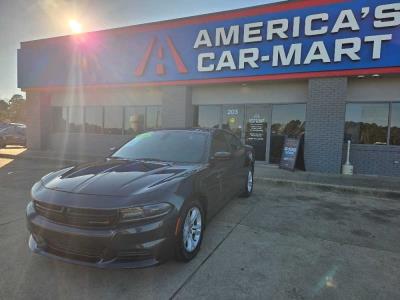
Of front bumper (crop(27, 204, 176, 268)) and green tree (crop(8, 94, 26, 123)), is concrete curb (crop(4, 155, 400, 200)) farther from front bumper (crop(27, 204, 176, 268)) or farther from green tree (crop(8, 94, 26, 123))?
green tree (crop(8, 94, 26, 123))

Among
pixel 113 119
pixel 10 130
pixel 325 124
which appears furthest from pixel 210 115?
pixel 10 130

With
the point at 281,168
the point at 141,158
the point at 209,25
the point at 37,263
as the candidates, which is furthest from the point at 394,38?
the point at 37,263

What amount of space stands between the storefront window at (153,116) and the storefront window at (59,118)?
5.13 metres

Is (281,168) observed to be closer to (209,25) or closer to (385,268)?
(209,25)

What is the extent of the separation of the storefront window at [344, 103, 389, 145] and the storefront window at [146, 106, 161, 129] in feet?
24.6

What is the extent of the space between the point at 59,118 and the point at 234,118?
977 centimetres

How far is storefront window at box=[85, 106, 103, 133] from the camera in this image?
47.1ft

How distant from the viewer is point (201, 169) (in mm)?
3902

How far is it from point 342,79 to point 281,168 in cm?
340

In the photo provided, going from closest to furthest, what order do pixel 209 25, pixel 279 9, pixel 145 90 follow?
pixel 279 9 → pixel 209 25 → pixel 145 90

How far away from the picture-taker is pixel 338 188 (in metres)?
7.41

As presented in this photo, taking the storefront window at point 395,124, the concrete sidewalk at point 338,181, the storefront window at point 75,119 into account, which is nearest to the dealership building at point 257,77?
the storefront window at point 395,124

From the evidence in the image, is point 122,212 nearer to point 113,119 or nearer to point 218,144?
point 218,144

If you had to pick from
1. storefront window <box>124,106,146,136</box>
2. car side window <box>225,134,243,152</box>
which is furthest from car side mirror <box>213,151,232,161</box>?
storefront window <box>124,106,146,136</box>
